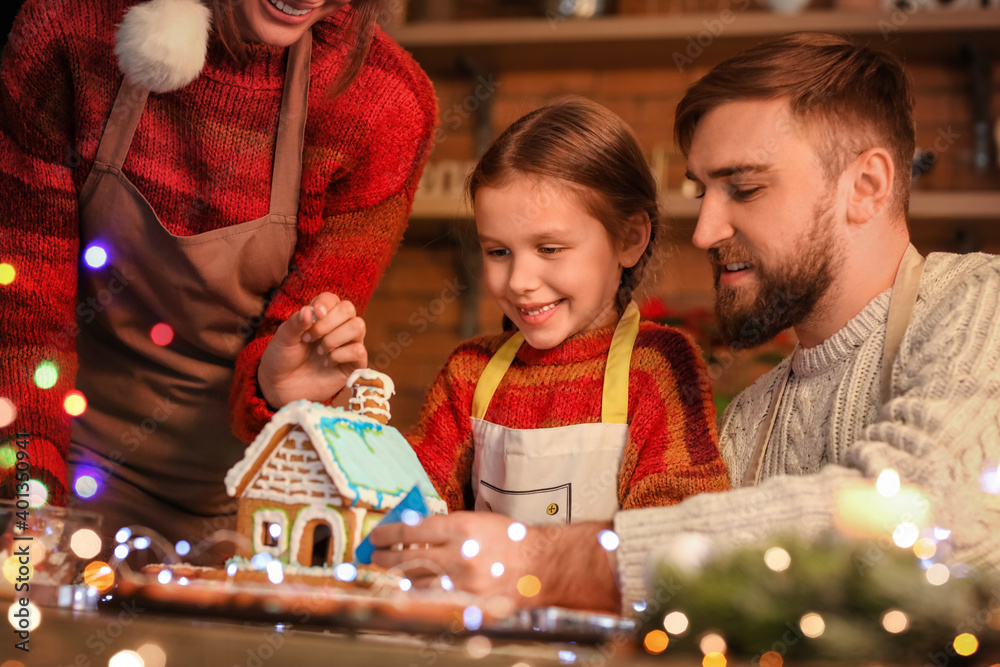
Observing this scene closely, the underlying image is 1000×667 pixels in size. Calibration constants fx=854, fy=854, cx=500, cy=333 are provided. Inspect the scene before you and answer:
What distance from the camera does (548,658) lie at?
1.83 ft

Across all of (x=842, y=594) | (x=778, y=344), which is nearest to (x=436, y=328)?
(x=778, y=344)

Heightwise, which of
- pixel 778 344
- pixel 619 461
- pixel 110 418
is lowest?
pixel 619 461

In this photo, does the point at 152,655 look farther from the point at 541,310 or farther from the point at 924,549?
the point at 541,310

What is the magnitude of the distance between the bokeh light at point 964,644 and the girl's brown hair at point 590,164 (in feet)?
2.50

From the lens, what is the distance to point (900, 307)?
3.36ft

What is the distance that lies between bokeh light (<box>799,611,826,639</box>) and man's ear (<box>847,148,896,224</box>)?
25.6 inches

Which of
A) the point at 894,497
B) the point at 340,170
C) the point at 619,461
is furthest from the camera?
the point at 340,170

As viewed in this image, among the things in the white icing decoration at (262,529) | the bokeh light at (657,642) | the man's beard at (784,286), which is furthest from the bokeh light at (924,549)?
the white icing decoration at (262,529)

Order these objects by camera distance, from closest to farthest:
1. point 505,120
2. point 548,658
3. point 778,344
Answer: point 548,658, point 778,344, point 505,120

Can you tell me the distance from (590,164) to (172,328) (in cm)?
67

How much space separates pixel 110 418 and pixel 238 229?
14.5 inches

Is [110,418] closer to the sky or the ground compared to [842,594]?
closer to the sky

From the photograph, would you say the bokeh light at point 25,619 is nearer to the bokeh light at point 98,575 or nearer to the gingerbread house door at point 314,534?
the bokeh light at point 98,575

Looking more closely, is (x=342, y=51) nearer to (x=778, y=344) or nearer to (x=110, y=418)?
(x=110, y=418)
